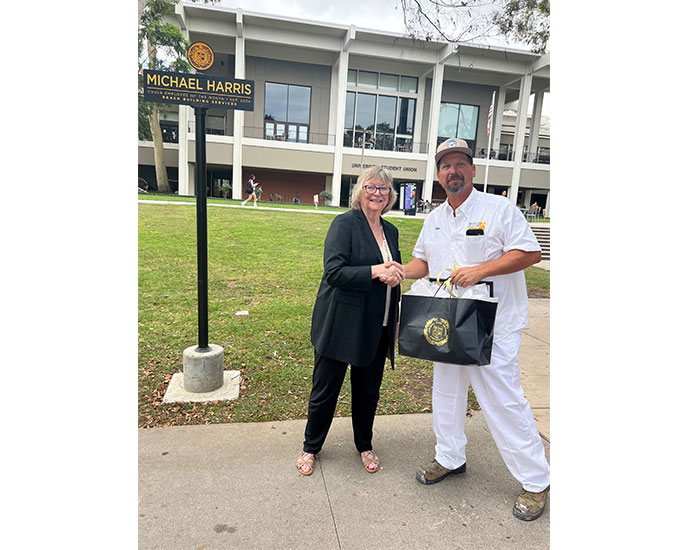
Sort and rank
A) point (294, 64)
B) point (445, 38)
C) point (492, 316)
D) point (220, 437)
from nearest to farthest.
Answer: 1. point (492, 316)
2. point (220, 437)
3. point (445, 38)
4. point (294, 64)

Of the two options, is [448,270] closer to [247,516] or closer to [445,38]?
Answer: [247,516]

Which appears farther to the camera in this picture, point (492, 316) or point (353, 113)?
point (353, 113)

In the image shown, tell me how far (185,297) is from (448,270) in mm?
5295

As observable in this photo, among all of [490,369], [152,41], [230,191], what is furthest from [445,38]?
[230,191]

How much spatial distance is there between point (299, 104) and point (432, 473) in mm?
32382

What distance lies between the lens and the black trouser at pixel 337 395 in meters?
2.84

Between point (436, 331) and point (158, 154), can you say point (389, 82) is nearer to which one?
point (158, 154)

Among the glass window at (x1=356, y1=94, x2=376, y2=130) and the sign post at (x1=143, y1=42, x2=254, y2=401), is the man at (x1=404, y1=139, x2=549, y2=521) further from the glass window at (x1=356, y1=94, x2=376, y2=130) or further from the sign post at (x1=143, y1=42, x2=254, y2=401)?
the glass window at (x1=356, y1=94, x2=376, y2=130)

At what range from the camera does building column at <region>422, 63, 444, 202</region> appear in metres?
30.0

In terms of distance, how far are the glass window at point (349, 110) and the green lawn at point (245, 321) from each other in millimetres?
21608

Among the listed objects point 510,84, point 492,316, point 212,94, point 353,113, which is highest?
point 510,84

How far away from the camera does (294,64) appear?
30.7m

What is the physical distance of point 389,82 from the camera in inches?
1264

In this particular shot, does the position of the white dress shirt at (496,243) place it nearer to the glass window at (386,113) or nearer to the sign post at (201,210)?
the sign post at (201,210)
